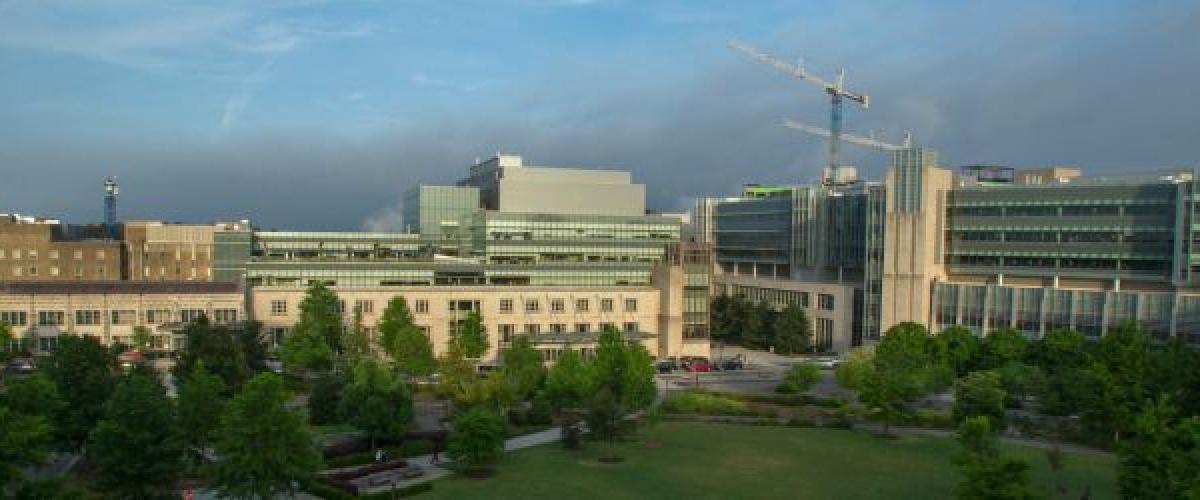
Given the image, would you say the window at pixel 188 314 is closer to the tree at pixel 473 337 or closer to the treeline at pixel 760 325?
the tree at pixel 473 337

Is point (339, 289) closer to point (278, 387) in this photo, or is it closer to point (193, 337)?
point (193, 337)

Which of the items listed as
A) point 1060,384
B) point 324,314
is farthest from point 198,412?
point 1060,384

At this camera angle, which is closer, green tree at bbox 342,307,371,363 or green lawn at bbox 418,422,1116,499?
green lawn at bbox 418,422,1116,499

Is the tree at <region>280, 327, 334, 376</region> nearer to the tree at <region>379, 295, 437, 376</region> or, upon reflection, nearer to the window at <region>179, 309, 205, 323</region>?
the tree at <region>379, 295, 437, 376</region>

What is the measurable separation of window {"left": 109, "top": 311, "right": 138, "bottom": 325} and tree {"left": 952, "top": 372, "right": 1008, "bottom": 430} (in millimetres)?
71842

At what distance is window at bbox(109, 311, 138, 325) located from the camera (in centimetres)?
8219

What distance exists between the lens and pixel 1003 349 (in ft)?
229

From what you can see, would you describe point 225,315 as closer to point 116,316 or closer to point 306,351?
point 116,316

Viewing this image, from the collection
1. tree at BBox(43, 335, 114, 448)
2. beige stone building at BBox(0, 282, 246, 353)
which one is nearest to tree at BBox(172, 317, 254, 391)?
tree at BBox(43, 335, 114, 448)

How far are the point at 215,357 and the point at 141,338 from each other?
23.7 meters

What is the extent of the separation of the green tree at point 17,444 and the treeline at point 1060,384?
3757 cm

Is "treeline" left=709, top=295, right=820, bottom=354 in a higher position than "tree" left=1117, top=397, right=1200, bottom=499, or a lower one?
lower

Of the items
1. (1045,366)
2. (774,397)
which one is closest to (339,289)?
(774,397)

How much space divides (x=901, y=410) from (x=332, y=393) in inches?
1493
